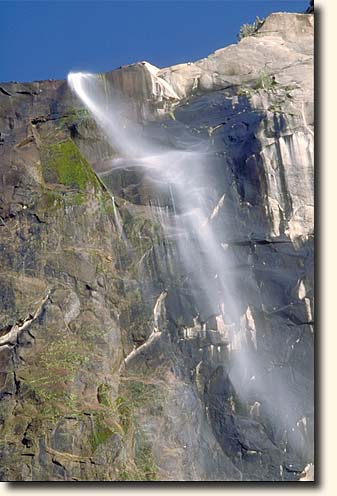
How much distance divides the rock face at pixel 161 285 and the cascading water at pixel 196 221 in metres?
0.05

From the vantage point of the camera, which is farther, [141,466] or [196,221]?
[196,221]

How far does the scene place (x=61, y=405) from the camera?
11703mm

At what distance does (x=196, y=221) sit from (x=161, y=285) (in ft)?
5.40

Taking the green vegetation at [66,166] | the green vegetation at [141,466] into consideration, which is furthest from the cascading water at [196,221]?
the green vegetation at [141,466]

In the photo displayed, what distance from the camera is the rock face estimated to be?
11.8m

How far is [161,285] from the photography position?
13.3 meters

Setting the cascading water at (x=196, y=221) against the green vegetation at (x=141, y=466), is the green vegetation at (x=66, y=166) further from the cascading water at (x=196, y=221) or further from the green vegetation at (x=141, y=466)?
the green vegetation at (x=141, y=466)

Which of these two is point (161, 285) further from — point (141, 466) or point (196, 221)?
point (141, 466)

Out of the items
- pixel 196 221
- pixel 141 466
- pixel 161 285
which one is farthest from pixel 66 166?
pixel 141 466

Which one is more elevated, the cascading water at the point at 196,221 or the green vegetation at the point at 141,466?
the cascading water at the point at 196,221

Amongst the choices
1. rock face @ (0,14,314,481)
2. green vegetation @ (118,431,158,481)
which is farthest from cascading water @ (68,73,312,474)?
green vegetation @ (118,431,158,481)

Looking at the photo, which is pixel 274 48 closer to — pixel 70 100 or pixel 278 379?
pixel 70 100

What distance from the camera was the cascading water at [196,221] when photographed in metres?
12.5

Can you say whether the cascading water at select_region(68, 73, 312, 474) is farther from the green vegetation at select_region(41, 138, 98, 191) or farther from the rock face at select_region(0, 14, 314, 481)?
the green vegetation at select_region(41, 138, 98, 191)
